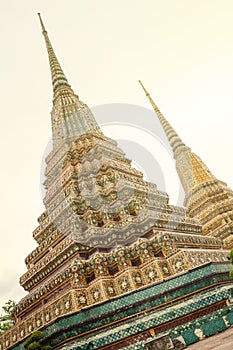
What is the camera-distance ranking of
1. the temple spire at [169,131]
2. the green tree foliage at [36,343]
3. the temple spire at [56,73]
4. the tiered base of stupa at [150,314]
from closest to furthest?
the tiered base of stupa at [150,314] < the green tree foliage at [36,343] < the temple spire at [56,73] < the temple spire at [169,131]

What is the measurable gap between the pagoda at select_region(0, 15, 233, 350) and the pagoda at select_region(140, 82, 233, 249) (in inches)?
250

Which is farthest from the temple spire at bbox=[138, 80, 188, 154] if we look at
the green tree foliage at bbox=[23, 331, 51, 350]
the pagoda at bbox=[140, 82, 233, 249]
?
the green tree foliage at bbox=[23, 331, 51, 350]

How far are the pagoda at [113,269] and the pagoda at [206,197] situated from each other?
250 inches

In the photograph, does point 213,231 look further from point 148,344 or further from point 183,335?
point 148,344

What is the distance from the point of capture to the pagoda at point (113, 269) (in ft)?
20.7

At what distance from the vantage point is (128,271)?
316 inches

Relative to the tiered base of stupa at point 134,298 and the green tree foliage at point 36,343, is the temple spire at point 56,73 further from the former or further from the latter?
the green tree foliage at point 36,343

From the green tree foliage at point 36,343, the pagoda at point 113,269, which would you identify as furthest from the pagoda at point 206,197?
the green tree foliage at point 36,343

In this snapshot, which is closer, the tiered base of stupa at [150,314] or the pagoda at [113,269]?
the tiered base of stupa at [150,314]

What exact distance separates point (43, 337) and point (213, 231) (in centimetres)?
1417

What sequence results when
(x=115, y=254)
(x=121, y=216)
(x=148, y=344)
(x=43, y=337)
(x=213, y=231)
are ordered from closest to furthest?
(x=148, y=344)
(x=43, y=337)
(x=115, y=254)
(x=121, y=216)
(x=213, y=231)

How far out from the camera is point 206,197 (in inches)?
823

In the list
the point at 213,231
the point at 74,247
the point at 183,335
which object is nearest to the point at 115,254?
the point at 74,247

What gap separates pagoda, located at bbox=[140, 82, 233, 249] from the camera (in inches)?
729
